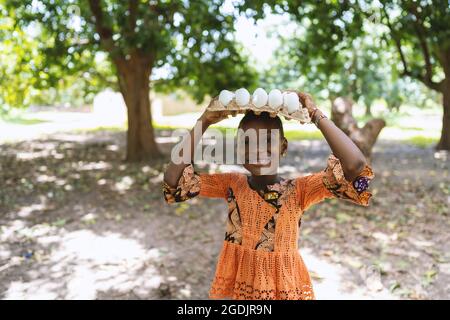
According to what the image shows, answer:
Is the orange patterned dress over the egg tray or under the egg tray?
under

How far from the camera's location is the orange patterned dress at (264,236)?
7.02ft

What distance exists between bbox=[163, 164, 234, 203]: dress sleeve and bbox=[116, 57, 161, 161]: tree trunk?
27.2ft

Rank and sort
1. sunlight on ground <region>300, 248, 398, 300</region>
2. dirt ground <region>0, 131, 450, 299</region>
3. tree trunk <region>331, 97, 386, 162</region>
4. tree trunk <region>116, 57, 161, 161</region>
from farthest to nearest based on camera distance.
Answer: tree trunk <region>116, 57, 161, 161</region>, tree trunk <region>331, 97, 386, 162</region>, dirt ground <region>0, 131, 450, 299</region>, sunlight on ground <region>300, 248, 398, 300</region>

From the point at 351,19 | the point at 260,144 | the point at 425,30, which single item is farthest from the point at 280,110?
the point at 425,30

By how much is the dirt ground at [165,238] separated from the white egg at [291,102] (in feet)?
9.54

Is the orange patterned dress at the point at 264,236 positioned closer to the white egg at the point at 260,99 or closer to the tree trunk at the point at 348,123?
the white egg at the point at 260,99

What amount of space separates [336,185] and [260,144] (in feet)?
1.26

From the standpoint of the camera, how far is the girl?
209 cm

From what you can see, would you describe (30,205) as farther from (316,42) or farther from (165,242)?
(316,42)

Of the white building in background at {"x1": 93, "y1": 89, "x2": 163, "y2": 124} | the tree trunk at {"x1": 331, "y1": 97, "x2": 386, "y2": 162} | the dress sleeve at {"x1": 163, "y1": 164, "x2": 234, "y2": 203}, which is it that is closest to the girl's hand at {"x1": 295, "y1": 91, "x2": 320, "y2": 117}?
the dress sleeve at {"x1": 163, "y1": 164, "x2": 234, "y2": 203}

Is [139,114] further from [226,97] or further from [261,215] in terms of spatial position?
[226,97]

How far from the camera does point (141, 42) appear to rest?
23.6 ft

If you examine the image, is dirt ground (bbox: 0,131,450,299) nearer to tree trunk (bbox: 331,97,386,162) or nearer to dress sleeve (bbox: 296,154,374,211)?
tree trunk (bbox: 331,97,386,162)

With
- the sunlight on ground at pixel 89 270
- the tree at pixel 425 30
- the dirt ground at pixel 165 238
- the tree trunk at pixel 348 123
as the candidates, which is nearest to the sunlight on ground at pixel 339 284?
the dirt ground at pixel 165 238
